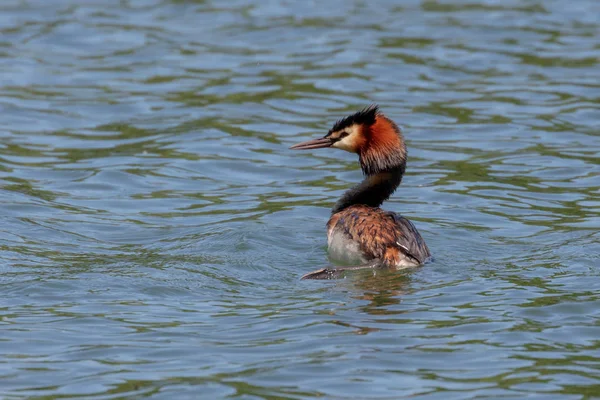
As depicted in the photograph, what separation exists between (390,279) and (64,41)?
421 inches

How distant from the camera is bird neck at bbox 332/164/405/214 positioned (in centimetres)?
1012

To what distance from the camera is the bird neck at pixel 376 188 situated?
33.2 feet

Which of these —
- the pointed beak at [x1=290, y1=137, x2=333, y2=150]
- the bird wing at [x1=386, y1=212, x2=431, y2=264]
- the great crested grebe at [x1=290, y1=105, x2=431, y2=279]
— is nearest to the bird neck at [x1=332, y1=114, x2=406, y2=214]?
the great crested grebe at [x1=290, y1=105, x2=431, y2=279]

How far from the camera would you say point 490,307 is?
7.89 m

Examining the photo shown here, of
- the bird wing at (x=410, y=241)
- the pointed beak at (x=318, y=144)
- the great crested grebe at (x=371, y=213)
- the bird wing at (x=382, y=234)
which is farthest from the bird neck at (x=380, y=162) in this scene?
the bird wing at (x=410, y=241)

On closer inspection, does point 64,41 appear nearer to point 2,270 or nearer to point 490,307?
point 2,270

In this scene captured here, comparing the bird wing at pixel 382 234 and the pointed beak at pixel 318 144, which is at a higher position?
the pointed beak at pixel 318 144

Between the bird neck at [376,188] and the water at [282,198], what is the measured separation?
→ 53 cm

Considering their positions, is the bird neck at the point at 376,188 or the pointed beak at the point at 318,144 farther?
the pointed beak at the point at 318,144

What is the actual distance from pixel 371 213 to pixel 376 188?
1.94 ft

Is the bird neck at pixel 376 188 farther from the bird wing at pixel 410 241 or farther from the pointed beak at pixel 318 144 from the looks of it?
the bird wing at pixel 410 241

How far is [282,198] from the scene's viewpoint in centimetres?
1185

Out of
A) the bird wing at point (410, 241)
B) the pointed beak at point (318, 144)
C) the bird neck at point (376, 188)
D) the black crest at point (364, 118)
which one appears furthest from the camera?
the pointed beak at point (318, 144)

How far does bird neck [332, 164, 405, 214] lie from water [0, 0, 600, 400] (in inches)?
20.9
